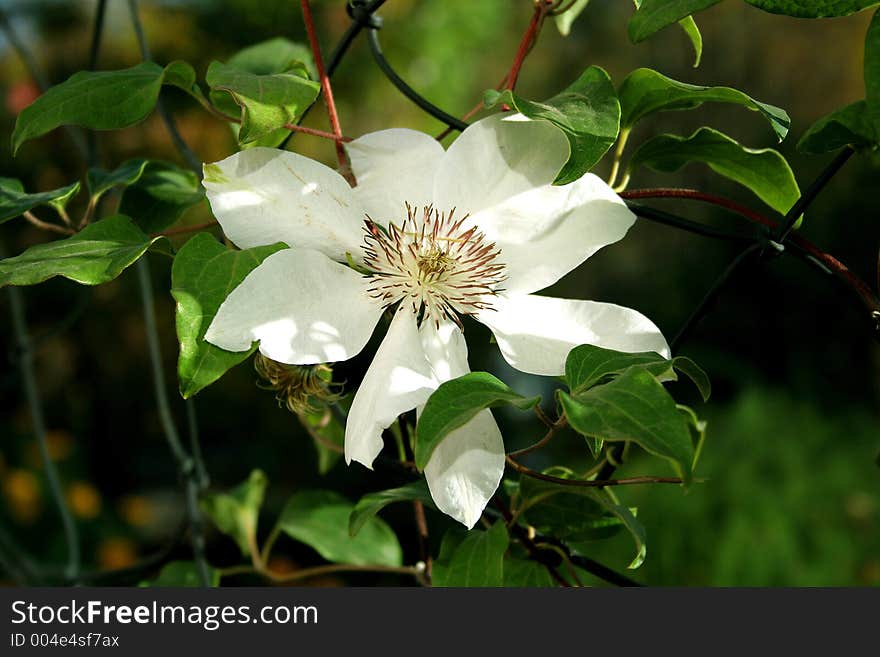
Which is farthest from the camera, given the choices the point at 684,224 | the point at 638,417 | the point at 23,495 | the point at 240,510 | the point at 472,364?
the point at 472,364

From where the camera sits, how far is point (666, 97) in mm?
419

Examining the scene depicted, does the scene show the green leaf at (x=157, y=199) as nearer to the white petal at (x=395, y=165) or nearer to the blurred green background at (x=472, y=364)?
the white petal at (x=395, y=165)

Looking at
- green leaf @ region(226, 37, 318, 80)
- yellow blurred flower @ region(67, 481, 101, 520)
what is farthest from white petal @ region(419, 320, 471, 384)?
yellow blurred flower @ region(67, 481, 101, 520)

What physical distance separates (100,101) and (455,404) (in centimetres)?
22

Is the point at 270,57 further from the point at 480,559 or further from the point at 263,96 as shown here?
the point at 480,559

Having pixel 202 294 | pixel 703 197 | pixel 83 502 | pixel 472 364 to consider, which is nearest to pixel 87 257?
pixel 202 294

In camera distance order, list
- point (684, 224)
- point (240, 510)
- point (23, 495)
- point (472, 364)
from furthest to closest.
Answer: point (472, 364), point (23, 495), point (240, 510), point (684, 224)

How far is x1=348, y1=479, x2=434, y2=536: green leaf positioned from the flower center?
0.09 m

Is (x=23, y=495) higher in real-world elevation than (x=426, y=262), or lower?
higher

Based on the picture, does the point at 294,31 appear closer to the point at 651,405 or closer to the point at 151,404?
the point at 151,404

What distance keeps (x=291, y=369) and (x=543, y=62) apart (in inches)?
144

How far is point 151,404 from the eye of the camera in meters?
2.42

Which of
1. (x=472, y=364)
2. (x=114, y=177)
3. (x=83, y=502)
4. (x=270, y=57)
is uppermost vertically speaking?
(x=472, y=364)

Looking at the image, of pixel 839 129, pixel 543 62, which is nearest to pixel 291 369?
pixel 839 129
